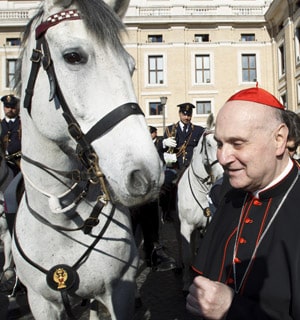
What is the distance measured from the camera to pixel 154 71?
33312 millimetres

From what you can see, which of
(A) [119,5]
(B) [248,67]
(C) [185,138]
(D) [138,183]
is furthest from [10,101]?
(B) [248,67]

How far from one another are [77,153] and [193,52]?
3307cm

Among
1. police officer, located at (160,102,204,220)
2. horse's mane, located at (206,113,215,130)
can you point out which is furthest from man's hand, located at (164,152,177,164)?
horse's mane, located at (206,113,215,130)

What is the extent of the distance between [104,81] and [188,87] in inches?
1267

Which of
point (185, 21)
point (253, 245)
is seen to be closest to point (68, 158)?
point (253, 245)

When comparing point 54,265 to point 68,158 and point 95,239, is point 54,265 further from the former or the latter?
point 68,158

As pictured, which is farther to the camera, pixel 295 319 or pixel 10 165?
pixel 10 165

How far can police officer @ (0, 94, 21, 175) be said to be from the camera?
492 cm

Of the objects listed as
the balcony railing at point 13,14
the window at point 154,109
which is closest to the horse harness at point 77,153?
the window at point 154,109

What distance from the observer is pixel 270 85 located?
33.5m

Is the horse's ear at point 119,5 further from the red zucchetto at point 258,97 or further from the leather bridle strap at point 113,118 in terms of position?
the red zucchetto at point 258,97

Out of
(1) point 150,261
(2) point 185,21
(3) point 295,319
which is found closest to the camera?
(3) point 295,319

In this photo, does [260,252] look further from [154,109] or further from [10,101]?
[154,109]

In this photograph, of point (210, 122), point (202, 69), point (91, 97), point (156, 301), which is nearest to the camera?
point (91, 97)
